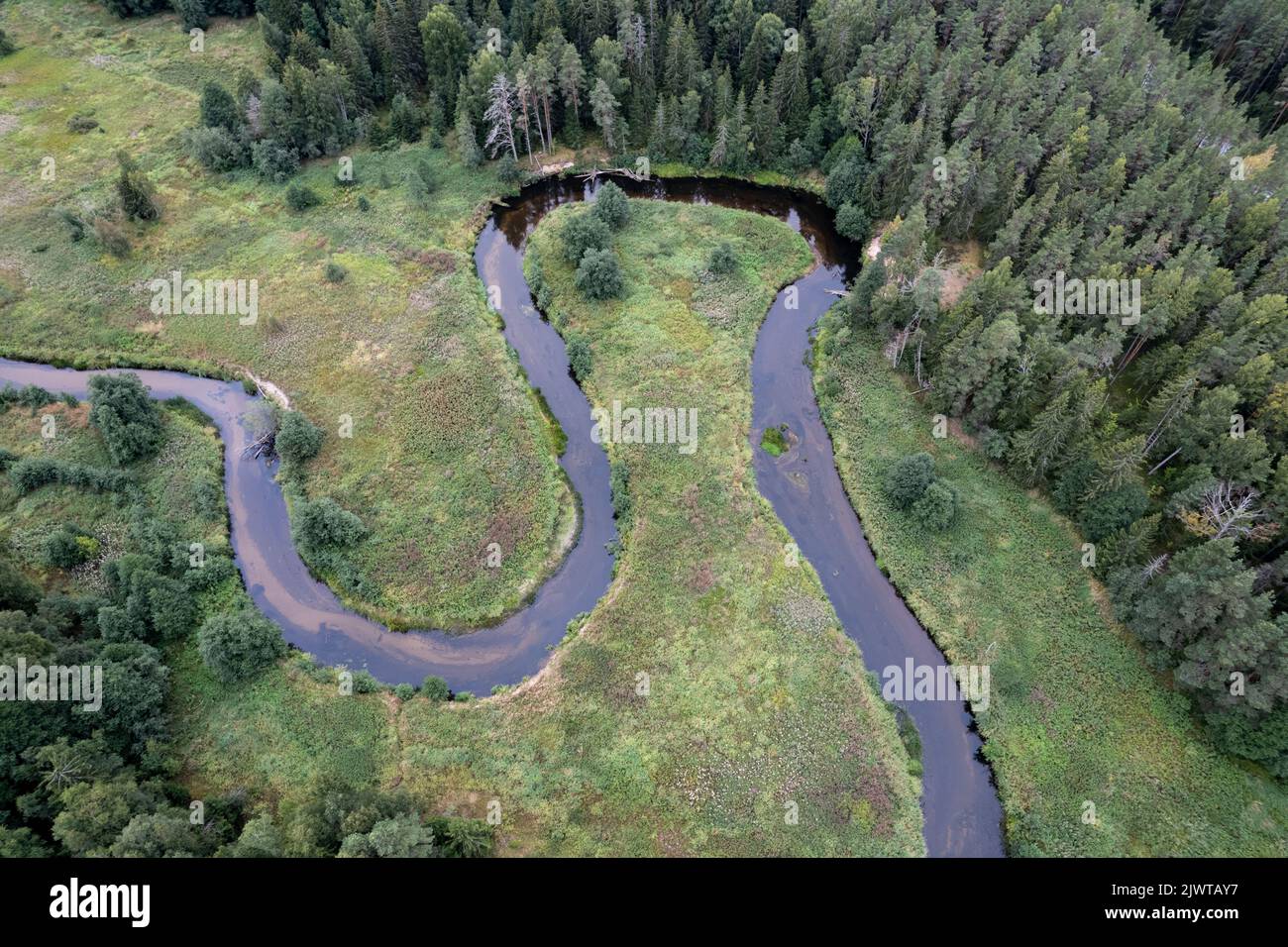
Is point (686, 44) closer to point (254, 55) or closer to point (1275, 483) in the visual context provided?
point (254, 55)

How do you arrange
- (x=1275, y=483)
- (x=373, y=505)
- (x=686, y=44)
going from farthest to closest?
(x=686, y=44), (x=373, y=505), (x=1275, y=483)

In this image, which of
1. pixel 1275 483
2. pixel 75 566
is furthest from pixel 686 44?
pixel 75 566

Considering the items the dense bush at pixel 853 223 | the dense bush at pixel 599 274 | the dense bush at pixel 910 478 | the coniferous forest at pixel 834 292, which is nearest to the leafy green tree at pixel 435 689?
the coniferous forest at pixel 834 292

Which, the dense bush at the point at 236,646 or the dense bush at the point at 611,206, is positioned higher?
the dense bush at the point at 611,206

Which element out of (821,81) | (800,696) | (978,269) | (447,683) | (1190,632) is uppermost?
(821,81)

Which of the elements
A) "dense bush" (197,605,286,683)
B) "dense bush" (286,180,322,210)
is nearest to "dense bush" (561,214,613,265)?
"dense bush" (286,180,322,210)

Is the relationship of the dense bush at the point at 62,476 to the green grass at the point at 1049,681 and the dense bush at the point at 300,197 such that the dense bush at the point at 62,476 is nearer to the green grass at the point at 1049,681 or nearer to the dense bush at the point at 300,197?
the dense bush at the point at 300,197

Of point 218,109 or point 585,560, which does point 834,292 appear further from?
point 218,109

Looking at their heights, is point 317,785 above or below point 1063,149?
below
